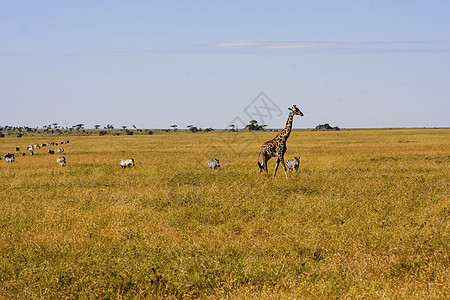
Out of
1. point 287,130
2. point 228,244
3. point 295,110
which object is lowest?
point 228,244

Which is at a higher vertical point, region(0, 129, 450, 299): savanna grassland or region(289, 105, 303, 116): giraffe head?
region(289, 105, 303, 116): giraffe head

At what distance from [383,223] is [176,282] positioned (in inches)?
208

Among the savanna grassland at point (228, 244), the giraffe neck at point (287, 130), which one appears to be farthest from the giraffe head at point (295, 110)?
the savanna grassland at point (228, 244)

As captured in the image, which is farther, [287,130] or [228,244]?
[287,130]

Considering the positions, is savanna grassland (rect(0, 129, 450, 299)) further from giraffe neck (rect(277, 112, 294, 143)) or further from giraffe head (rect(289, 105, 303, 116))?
giraffe head (rect(289, 105, 303, 116))

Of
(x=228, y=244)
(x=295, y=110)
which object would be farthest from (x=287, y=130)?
(x=228, y=244)

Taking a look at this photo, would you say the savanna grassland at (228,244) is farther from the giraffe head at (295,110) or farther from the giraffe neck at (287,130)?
the giraffe head at (295,110)

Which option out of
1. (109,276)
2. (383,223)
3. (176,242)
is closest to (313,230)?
(383,223)

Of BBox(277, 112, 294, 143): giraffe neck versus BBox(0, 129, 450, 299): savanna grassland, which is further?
BBox(277, 112, 294, 143): giraffe neck

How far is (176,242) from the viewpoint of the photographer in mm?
7953

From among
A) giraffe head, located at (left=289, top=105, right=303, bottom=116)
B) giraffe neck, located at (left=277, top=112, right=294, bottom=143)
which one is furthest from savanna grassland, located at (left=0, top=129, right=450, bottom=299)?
giraffe head, located at (left=289, top=105, right=303, bottom=116)

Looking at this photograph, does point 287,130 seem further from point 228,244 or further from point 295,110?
point 228,244

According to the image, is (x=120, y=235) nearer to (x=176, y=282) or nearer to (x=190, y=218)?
(x=190, y=218)

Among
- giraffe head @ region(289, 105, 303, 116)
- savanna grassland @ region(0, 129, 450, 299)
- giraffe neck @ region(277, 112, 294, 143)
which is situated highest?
giraffe head @ region(289, 105, 303, 116)
